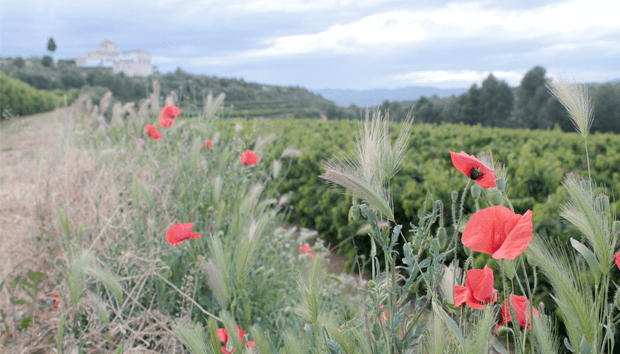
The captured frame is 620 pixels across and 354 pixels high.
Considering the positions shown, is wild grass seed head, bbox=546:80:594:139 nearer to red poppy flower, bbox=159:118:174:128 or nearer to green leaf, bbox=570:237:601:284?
green leaf, bbox=570:237:601:284

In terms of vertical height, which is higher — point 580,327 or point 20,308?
point 580,327

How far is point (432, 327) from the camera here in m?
0.94

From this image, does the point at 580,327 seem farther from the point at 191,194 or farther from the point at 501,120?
the point at 501,120

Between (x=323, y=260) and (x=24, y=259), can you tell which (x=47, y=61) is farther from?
(x=323, y=260)

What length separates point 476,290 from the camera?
889mm

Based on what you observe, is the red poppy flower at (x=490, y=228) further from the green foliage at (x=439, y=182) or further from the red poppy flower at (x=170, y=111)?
the red poppy flower at (x=170, y=111)

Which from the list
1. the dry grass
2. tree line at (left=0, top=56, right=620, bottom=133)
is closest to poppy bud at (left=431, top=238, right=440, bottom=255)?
the dry grass

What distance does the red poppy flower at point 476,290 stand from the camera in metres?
0.86

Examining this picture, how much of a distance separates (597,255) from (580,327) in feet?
0.53

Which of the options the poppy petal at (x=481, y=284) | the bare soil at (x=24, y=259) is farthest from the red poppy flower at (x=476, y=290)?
the bare soil at (x=24, y=259)

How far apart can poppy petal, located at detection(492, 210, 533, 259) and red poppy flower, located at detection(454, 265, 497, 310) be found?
0.15 m

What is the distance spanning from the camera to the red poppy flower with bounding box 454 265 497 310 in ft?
2.84

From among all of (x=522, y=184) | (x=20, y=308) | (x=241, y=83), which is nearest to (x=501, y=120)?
(x=241, y=83)

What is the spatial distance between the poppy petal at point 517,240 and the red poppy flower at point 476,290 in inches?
5.9
